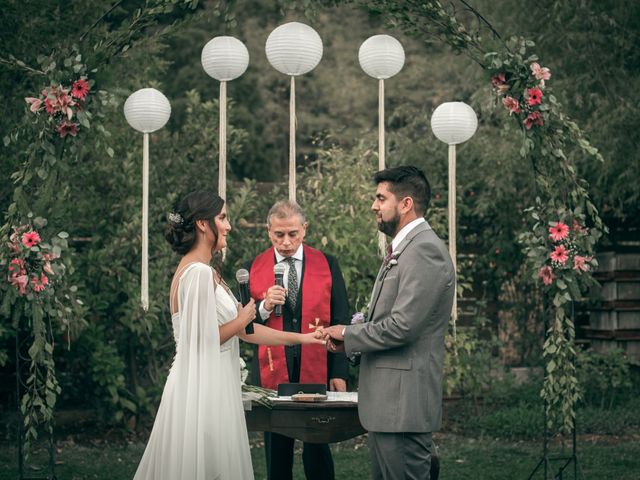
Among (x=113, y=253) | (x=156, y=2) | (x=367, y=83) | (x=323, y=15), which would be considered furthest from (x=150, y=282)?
(x=323, y=15)

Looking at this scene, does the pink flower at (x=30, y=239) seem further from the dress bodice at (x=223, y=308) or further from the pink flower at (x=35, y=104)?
the dress bodice at (x=223, y=308)

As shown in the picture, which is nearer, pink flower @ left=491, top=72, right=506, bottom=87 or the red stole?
the red stole

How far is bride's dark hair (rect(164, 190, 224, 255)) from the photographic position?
15.2ft

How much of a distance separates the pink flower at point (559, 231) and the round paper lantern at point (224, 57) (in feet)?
8.73

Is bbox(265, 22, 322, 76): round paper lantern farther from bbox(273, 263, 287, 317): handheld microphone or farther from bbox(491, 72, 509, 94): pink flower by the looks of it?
bbox(273, 263, 287, 317): handheld microphone

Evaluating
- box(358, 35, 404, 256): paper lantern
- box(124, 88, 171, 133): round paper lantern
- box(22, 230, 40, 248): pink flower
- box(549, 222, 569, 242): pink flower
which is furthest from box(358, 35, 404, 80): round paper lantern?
box(22, 230, 40, 248): pink flower

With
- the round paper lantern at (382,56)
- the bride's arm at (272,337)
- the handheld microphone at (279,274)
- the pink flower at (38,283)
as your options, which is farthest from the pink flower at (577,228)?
the pink flower at (38,283)

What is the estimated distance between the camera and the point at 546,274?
21.5 feet

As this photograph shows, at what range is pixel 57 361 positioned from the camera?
369 inches

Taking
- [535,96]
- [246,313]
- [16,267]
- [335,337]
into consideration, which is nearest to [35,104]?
[16,267]

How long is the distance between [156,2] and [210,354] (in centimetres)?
259

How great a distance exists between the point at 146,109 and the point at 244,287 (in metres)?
3.42

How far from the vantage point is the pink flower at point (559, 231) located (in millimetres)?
6473

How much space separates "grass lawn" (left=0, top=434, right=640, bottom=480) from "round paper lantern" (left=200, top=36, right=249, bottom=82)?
310cm
